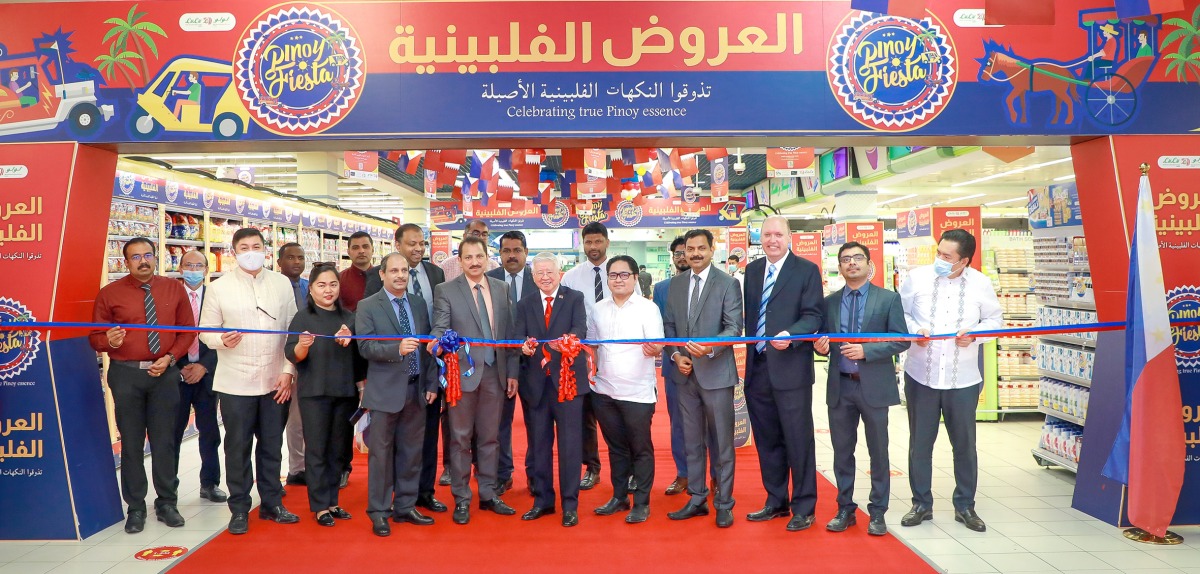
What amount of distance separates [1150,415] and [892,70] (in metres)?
2.26

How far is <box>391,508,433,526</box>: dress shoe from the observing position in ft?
13.7

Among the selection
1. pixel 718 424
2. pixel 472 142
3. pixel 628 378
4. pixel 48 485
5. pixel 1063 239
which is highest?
pixel 472 142

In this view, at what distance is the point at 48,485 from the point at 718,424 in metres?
3.75

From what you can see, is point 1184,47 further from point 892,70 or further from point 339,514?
point 339,514

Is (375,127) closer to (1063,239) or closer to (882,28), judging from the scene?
(882,28)

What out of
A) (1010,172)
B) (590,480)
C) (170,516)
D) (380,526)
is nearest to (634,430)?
(590,480)

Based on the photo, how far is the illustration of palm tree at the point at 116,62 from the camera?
13.6ft

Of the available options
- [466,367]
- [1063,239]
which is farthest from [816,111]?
[1063,239]

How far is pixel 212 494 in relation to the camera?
187 inches

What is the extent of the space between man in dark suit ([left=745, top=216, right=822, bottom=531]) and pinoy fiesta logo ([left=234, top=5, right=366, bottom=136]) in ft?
8.43

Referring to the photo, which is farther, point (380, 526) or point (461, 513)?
point (461, 513)

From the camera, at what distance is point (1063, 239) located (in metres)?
5.72

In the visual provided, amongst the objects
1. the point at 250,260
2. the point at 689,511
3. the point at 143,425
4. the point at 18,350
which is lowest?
the point at 689,511

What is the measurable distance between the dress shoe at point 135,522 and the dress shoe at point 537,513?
215 cm
